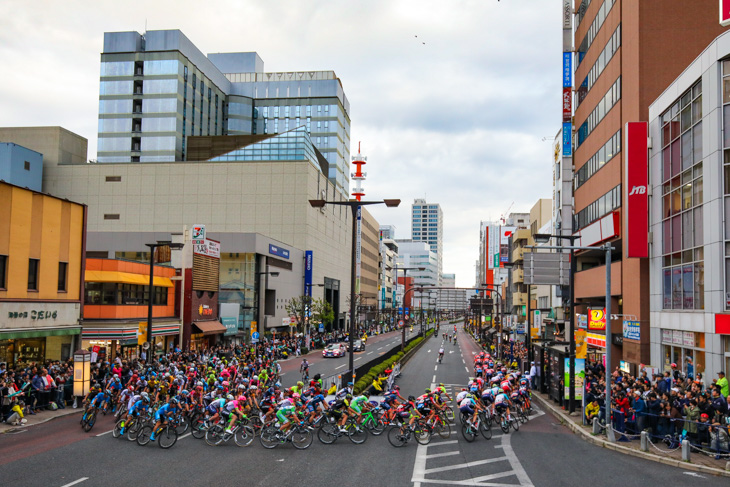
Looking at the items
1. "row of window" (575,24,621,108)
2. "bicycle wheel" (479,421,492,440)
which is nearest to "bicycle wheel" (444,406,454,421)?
"bicycle wheel" (479,421,492,440)

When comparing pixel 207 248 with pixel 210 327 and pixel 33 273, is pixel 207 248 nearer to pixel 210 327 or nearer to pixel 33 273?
pixel 210 327

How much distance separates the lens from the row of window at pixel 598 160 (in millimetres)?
41394

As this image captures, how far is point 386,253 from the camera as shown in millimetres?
184000

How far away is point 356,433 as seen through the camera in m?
19.2

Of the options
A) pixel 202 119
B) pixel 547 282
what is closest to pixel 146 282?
pixel 547 282

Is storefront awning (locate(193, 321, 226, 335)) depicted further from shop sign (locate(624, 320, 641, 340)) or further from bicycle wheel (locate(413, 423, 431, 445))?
bicycle wheel (locate(413, 423, 431, 445))

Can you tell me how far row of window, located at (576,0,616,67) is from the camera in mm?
44034

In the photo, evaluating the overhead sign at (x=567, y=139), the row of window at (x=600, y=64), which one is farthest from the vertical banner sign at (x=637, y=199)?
the overhead sign at (x=567, y=139)

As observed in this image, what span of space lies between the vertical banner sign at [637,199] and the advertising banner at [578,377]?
36.4 feet

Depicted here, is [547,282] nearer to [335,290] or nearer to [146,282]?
[146,282]

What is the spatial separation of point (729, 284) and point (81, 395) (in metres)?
27.1

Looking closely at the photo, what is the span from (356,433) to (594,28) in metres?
41.4

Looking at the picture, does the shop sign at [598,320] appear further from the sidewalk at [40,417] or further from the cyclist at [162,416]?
the sidewalk at [40,417]

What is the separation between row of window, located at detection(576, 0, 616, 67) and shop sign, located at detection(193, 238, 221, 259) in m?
36.0
